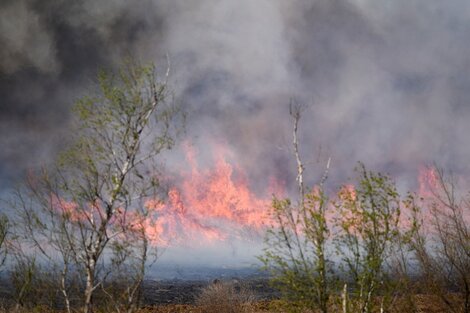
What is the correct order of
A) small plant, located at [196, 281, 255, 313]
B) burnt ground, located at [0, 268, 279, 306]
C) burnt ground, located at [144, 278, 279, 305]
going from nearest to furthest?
burnt ground, located at [0, 268, 279, 306]
small plant, located at [196, 281, 255, 313]
burnt ground, located at [144, 278, 279, 305]

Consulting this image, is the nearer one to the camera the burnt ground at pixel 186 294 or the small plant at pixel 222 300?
the small plant at pixel 222 300

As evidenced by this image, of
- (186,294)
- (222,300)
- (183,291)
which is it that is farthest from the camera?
(183,291)

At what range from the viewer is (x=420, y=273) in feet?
51.7

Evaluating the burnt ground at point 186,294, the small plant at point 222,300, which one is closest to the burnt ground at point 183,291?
the burnt ground at point 186,294

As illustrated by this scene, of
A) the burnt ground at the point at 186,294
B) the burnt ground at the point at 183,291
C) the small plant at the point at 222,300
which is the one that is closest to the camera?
the burnt ground at the point at 183,291

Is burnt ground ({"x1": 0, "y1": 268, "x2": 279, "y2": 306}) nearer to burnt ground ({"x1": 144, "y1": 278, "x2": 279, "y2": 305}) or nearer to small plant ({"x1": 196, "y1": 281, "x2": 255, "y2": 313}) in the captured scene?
burnt ground ({"x1": 144, "y1": 278, "x2": 279, "y2": 305})

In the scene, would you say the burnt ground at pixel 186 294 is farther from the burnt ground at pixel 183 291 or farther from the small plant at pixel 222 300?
the small plant at pixel 222 300

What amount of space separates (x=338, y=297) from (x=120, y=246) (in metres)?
6.93

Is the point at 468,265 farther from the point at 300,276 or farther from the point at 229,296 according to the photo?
the point at 229,296

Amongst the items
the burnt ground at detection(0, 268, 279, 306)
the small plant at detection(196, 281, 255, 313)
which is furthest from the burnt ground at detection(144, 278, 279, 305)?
the small plant at detection(196, 281, 255, 313)

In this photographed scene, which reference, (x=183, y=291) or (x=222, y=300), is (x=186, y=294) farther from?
(x=222, y=300)

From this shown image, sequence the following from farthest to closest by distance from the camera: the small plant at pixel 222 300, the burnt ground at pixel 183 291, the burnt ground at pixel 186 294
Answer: the burnt ground at pixel 186 294 → the small plant at pixel 222 300 → the burnt ground at pixel 183 291

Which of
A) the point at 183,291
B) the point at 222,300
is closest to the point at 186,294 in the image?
the point at 183,291

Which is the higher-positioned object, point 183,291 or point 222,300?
point 222,300
